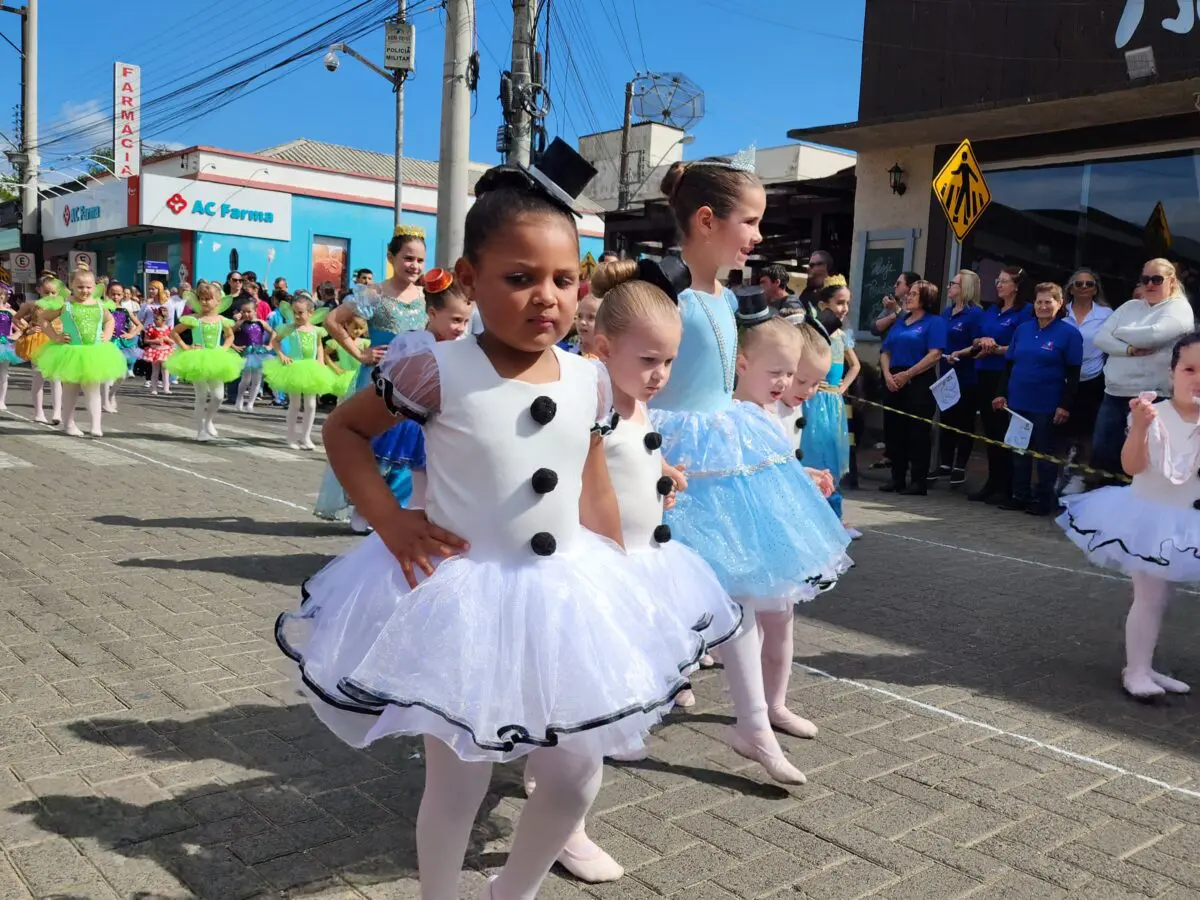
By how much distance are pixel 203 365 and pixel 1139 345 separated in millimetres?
10452

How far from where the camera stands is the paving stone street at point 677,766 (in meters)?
2.95

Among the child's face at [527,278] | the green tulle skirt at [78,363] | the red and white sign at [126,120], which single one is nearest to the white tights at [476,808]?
the child's face at [527,278]

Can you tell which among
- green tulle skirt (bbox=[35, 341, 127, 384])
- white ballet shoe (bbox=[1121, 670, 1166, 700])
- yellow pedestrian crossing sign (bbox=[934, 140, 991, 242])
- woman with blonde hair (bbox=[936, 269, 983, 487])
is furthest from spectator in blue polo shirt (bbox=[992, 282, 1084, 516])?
green tulle skirt (bbox=[35, 341, 127, 384])

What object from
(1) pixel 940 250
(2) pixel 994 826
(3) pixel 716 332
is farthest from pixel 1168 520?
(1) pixel 940 250

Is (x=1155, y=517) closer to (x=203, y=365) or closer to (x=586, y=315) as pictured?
(x=586, y=315)

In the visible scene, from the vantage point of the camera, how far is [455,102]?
12.9 m

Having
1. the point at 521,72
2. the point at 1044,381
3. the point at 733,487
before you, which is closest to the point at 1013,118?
the point at 1044,381

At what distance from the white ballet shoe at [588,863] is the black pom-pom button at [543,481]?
3.76ft

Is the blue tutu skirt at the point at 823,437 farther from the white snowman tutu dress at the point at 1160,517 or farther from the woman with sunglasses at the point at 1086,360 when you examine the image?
the woman with sunglasses at the point at 1086,360

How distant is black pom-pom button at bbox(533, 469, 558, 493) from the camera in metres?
2.33

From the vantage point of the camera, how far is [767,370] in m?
3.85

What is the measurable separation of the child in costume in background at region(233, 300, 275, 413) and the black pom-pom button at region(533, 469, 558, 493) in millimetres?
15862

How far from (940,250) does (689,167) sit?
1145 cm

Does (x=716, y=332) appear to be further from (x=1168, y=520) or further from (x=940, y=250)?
(x=940, y=250)
